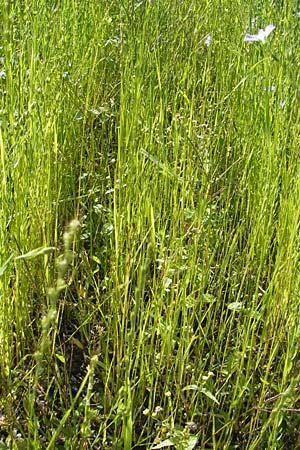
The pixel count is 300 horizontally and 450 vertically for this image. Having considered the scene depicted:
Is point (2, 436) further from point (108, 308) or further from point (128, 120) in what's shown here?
point (128, 120)

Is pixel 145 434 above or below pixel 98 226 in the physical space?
below

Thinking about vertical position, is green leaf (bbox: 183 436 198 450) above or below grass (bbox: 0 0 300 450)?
below

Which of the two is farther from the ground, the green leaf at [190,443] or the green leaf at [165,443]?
the green leaf at [165,443]

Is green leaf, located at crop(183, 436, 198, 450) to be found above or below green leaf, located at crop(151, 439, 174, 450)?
below

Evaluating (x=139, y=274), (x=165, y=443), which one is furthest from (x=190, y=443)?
(x=139, y=274)

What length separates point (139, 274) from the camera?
4.55 ft

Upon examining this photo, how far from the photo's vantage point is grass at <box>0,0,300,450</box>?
1.32 m

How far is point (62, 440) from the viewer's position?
138cm

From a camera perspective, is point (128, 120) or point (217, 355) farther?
point (128, 120)

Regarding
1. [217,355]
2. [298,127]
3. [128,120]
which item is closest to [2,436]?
[217,355]

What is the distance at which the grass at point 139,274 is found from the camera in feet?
4.33

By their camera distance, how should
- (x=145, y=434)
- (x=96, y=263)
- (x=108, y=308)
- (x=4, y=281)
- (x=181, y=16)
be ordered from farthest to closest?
1. (x=181, y=16)
2. (x=96, y=263)
3. (x=108, y=308)
4. (x=145, y=434)
5. (x=4, y=281)

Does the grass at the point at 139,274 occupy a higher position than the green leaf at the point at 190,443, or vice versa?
the grass at the point at 139,274

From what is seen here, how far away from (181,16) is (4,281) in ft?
4.33
